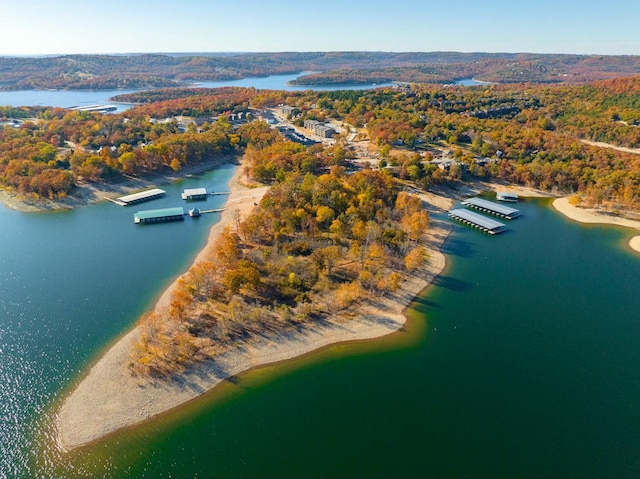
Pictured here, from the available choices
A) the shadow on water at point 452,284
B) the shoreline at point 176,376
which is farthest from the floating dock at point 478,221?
the shoreline at point 176,376

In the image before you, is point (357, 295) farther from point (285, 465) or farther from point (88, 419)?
point (88, 419)

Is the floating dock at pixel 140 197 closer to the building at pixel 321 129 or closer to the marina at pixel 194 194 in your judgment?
the marina at pixel 194 194

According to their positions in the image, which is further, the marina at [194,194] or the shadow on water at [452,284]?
the marina at [194,194]

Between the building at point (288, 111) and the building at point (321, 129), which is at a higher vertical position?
the building at point (288, 111)

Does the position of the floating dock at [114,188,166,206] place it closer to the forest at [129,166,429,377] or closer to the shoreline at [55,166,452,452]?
the forest at [129,166,429,377]

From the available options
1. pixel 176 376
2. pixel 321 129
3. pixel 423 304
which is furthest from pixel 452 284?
pixel 321 129

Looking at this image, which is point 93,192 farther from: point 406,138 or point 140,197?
point 406,138

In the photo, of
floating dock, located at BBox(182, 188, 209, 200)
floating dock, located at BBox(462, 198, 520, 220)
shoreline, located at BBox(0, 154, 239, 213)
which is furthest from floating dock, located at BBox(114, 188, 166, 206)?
floating dock, located at BBox(462, 198, 520, 220)

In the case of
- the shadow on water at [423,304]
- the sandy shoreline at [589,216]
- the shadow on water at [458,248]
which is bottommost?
the shadow on water at [423,304]
